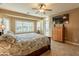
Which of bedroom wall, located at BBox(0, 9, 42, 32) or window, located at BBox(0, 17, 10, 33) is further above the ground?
bedroom wall, located at BBox(0, 9, 42, 32)

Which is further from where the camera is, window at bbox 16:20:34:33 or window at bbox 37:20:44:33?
window at bbox 37:20:44:33

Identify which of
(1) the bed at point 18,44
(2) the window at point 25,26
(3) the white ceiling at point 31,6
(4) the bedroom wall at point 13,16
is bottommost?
(1) the bed at point 18,44

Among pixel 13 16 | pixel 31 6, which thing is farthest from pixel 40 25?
pixel 13 16

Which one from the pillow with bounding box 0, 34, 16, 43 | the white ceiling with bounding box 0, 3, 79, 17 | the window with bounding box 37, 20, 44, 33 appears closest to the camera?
the white ceiling with bounding box 0, 3, 79, 17

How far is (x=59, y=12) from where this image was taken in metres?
2.36

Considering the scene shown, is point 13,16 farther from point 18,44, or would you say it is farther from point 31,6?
point 18,44

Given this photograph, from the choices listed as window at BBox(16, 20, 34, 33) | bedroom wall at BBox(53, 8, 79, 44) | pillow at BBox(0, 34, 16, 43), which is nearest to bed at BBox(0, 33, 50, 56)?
pillow at BBox(0, 34, 16, 43)

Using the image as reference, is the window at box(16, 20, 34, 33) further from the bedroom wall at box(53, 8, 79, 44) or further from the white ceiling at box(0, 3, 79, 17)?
the bedroom wall at box(53, 8, 79, 44)

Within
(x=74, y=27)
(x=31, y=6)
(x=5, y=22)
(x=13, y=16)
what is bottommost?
(x=74, y=27)

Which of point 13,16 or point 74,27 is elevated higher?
point 13,16

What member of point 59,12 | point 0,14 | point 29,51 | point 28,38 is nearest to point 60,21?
point 59,12

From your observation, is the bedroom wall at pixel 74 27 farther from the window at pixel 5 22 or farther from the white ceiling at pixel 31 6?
the window at pixel 5 22

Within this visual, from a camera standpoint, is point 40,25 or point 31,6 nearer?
point 31,6

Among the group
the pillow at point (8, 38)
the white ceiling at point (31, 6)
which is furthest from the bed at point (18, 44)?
the white ceiling at point (31, 6)
